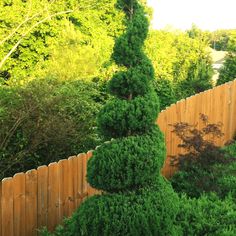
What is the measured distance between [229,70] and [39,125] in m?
15.9

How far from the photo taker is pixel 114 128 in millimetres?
5305

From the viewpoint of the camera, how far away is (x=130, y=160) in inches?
198

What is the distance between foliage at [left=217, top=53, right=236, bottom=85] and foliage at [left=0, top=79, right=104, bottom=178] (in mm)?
14334

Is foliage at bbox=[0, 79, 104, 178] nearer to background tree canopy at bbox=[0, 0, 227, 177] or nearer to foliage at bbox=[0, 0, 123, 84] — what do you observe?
background tree canopy at bbox=[0, 0, 227, 177]

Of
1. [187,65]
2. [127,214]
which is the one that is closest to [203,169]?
[127,214]

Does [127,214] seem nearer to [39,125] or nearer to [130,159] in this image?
[130,159]

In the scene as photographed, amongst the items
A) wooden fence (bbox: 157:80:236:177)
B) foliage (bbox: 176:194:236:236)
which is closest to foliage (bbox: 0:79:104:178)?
wooden fence (bbox: 157:80:236:177)

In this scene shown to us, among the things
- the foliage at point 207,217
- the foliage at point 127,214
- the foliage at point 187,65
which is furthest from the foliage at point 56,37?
the foliage at point 127,214

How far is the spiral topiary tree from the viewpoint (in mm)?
5047

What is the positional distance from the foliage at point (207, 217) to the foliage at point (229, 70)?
15.2m

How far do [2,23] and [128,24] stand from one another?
782 inches

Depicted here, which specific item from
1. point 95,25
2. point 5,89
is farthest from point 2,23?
point 5,89

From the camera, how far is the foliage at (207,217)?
652 centimetres

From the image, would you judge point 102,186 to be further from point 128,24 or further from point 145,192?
point 128,24
